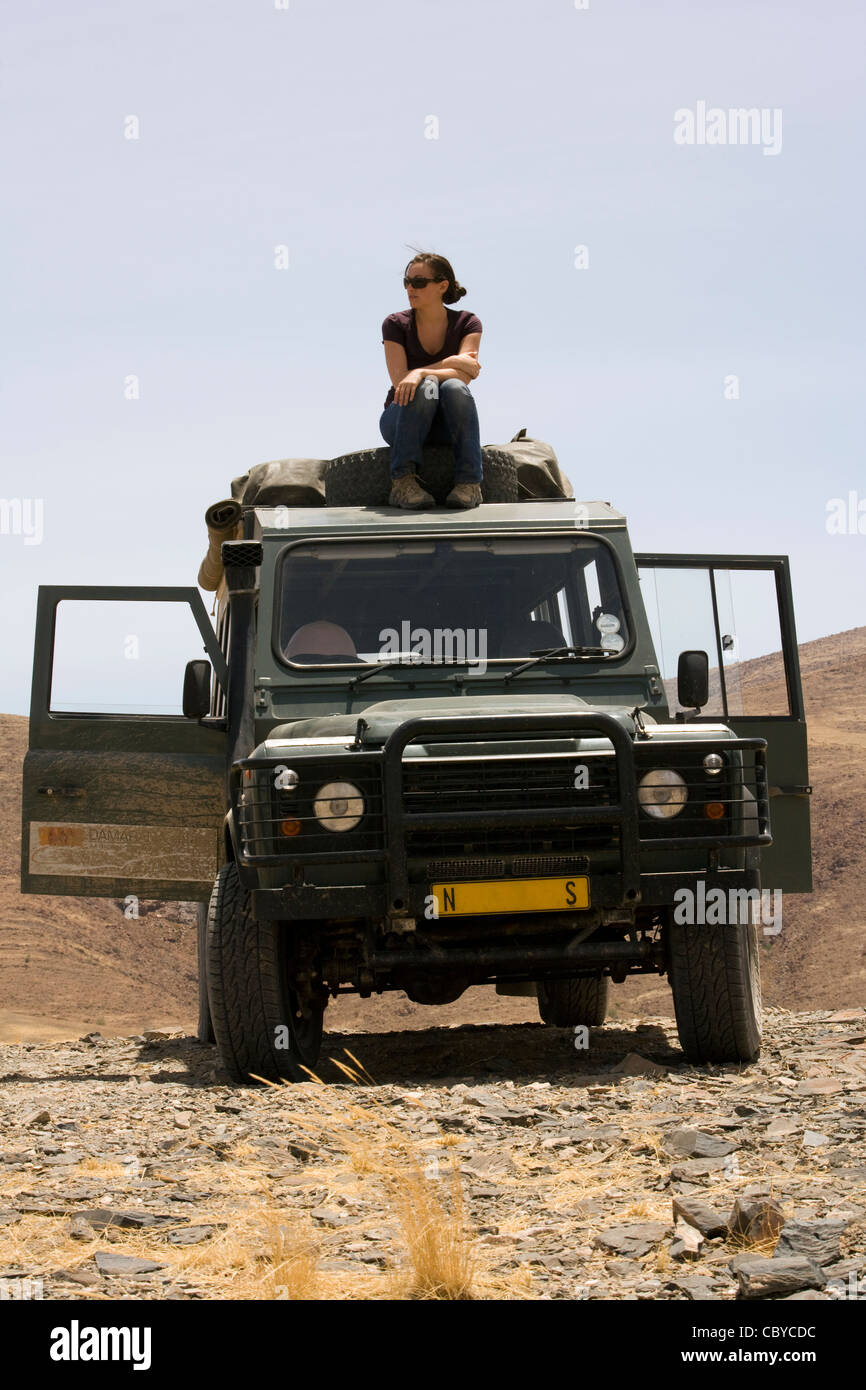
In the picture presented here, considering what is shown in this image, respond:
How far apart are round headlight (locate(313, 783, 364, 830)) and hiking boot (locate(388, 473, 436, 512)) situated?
210 cm

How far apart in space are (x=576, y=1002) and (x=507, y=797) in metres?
4.17

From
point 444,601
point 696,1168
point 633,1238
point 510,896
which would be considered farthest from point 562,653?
point 633,1238

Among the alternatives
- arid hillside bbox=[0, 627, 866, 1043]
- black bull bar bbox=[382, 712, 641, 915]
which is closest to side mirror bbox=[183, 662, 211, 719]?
black bull bar bbox=[382, 712, 641, 915]

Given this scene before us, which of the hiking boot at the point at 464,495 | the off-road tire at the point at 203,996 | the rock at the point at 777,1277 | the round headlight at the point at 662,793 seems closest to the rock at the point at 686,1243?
the rock at the point at 777,1277

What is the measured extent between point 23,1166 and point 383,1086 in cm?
174

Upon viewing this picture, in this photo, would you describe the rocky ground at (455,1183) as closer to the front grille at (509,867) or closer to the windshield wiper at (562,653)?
the front grille at (509,867)

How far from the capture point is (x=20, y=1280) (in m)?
3.88

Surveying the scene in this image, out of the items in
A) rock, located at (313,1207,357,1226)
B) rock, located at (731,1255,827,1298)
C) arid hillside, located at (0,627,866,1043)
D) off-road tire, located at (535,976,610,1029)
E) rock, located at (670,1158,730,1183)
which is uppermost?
rock, located at (731,1255,827,1298)

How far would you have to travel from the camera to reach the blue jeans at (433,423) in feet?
26.6

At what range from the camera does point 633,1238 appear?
4109 millimetres

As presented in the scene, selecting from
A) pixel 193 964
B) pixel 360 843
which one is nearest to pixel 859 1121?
pixel 360 843

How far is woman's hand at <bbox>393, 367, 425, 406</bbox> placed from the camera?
8172 millimetres

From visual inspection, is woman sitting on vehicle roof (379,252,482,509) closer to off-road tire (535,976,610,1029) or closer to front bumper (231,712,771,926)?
front bumper (231,712,771,926)
